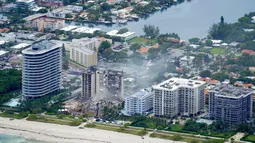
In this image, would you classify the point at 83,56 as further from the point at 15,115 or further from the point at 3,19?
the point at 3,19

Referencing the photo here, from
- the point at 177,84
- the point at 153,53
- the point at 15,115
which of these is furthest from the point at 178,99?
the point at 153,53

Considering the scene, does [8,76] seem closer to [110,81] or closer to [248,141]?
[110,81]

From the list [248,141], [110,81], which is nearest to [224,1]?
[110,81]

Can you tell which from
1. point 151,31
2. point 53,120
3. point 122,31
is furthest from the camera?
point 122,31

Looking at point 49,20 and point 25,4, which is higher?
point 25,4

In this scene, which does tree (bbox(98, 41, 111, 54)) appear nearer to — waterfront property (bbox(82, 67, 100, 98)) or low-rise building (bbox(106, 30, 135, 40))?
low-rise building (bbox(106, 30, 135, 40))

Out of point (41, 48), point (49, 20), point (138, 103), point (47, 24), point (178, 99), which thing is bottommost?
point (138, 103)
